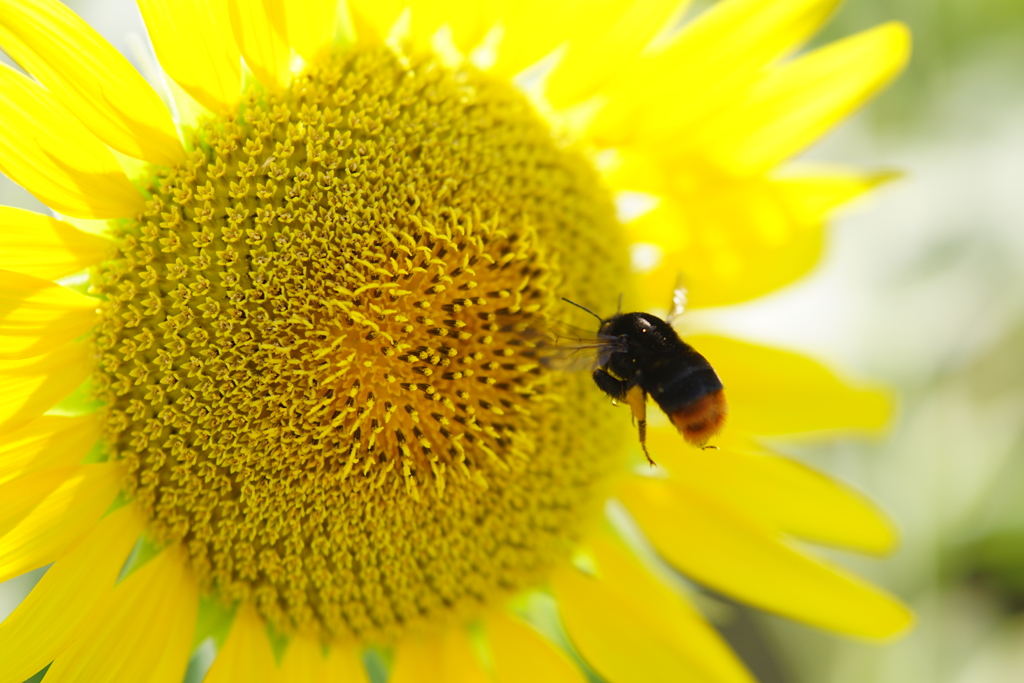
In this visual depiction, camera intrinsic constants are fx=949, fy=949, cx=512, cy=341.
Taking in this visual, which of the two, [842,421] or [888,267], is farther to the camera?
[888,267]

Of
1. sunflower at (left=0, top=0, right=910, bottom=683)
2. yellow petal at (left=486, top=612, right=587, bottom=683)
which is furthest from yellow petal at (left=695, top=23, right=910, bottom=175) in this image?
yellow petal at (left=486, top=612, right=587, bottom=683)

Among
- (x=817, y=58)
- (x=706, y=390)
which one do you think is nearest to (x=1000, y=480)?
(x=817, y=58)

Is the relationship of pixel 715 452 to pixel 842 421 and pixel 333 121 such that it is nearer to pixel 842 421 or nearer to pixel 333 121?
pixel 842 421

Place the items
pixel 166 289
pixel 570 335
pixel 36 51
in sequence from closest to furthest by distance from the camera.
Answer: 1. pixel 36 51
2. pixel 166 289
3. pixel 570 335

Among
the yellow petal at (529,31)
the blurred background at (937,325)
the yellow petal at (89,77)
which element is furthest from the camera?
the blurred background at (937,325)

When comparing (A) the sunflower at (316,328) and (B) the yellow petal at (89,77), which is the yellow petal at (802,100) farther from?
(B) the yellow petal at (89,77)

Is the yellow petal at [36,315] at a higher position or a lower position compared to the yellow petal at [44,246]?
lower

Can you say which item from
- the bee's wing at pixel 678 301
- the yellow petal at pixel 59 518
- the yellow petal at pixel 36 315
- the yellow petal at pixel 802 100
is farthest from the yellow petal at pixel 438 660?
the yellow petal at pixel 802 100
